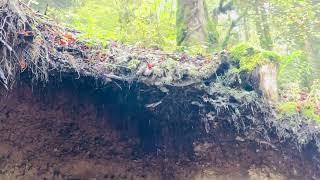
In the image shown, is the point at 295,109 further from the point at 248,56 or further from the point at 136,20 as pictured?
the point at 136,20

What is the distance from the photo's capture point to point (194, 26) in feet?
28.6

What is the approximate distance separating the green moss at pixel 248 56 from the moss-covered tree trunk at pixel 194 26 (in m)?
1.97

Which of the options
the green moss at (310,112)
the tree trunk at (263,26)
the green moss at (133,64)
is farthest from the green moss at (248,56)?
the tree trunk at (263,26)

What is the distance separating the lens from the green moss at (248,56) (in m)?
6.46

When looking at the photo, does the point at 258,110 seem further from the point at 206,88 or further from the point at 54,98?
the point at 54,98

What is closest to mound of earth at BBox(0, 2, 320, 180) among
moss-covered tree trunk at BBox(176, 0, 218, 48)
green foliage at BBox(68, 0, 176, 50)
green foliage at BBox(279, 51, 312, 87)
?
moss-covered tree trunk at BBox(176, 0, 218, 48)

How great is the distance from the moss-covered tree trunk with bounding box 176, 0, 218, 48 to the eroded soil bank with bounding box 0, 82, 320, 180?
9.00 feet

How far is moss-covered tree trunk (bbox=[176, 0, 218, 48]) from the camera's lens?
8.59m

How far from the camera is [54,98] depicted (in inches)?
226

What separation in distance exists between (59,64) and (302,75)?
7104mm

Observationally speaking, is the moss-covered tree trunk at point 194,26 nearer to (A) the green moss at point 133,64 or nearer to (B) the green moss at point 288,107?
(B) the green moss at point 288,107

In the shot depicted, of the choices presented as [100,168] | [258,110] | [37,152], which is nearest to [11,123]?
[37,152]

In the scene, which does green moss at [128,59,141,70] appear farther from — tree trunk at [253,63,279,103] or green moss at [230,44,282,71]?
tree trunk at [253,63,279,103]

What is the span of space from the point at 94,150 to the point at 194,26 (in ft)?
13.0
